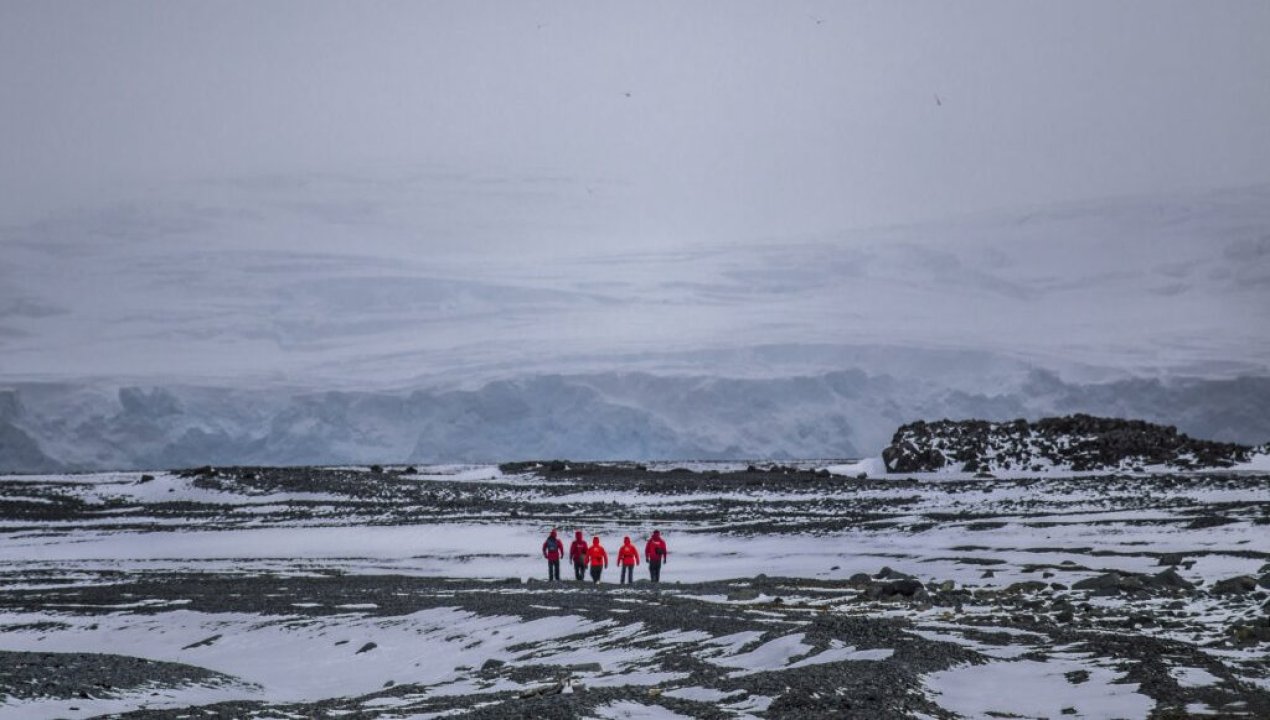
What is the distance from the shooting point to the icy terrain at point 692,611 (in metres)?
13.4

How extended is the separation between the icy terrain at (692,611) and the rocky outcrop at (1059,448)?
158 inches

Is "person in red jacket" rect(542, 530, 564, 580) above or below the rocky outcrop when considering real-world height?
below

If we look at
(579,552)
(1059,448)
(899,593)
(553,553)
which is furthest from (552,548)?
(1059,448)

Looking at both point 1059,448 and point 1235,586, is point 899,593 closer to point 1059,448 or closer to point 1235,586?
point 1235,586

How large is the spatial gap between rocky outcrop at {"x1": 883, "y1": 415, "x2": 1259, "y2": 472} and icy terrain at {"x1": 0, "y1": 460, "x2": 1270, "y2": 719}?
4011 mm

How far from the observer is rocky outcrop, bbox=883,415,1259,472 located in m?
53.5

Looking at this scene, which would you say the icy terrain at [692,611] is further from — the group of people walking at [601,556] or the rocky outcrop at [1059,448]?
the rocky outcrop at [1059,448]

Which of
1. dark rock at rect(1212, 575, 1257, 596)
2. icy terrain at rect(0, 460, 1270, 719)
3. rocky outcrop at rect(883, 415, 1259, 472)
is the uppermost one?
rocky outcrop at rect(883, 415, 1259, 472)

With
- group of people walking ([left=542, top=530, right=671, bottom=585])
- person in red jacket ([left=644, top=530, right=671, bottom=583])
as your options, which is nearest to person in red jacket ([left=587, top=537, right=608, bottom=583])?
group of people walking ([left=542, top=530, right=671, bottom=585])

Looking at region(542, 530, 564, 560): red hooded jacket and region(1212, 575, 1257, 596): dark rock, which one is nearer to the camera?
region(1212, 575, 1257, 596): dark rock

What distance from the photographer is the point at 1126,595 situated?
20.8 meters

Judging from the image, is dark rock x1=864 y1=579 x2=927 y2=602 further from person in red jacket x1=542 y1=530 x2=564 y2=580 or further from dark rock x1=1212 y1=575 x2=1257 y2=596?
person in red jacket x1=542 y1=530 x2=564 y2=580

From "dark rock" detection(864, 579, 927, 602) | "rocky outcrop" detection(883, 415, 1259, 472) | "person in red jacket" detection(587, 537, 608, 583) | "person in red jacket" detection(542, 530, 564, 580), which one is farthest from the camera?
"rocky outcrop" detection(883, 415, 1259, 472)

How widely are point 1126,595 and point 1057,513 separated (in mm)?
17526
